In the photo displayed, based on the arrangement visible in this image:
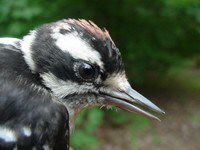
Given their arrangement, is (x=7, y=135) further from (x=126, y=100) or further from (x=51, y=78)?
(x=126, y=100)

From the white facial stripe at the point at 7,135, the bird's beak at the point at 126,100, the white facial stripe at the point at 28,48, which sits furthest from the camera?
the bird's beak at the point at 126,100

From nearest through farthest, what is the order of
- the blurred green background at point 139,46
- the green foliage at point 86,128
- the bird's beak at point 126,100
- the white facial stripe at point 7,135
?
the white facial stripe at point 7,135 < the bird's beak at point 126,100 < the green foliage at point 86,128 < the blurred green background at point 139,46

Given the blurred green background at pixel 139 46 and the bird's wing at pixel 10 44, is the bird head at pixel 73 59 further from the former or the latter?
the blurred green background at pixel 139 46

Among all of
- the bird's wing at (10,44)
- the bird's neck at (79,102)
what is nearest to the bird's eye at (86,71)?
the bird's neck at (79,102)

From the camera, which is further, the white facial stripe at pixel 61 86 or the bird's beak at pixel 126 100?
the bird's beak at pixel 126 100

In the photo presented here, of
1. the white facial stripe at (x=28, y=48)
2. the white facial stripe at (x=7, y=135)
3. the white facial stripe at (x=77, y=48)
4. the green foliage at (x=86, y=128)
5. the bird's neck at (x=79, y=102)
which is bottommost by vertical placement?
the green foliage at (x=86, y=128)

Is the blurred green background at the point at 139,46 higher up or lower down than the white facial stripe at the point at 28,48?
lower down
